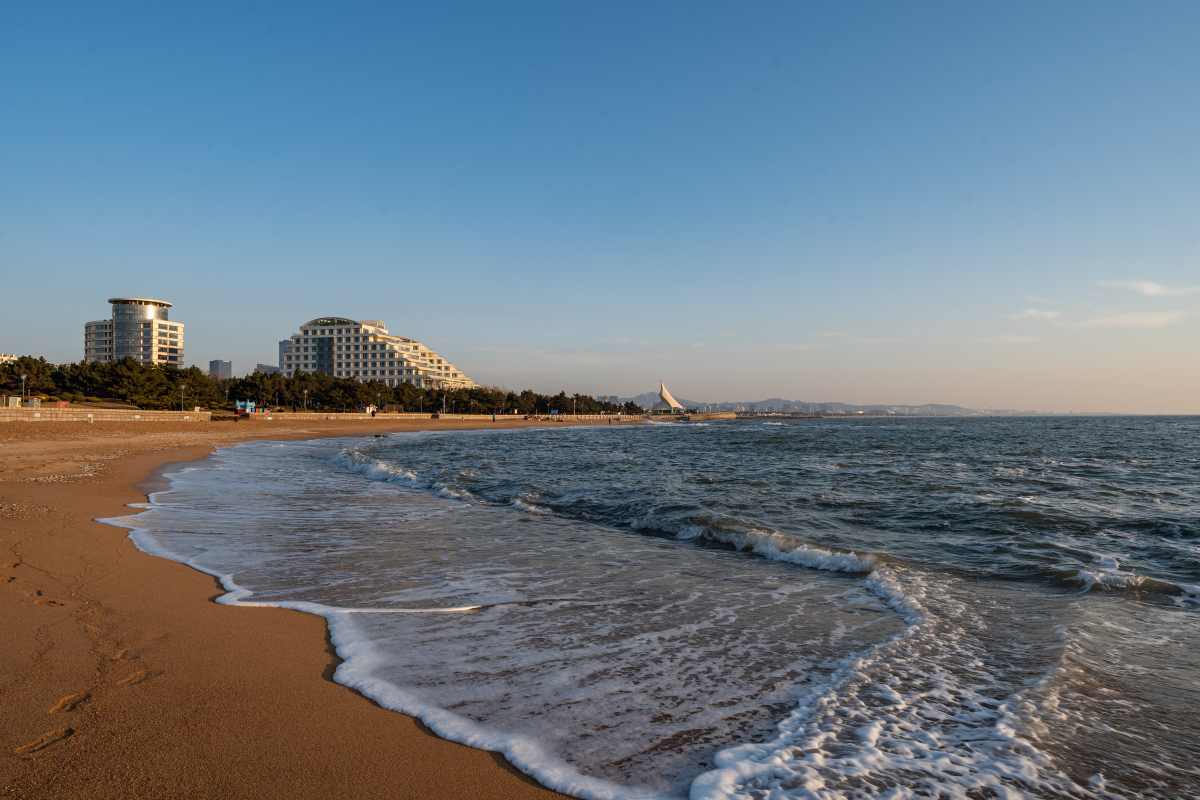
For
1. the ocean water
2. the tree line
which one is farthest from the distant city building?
the ocean water

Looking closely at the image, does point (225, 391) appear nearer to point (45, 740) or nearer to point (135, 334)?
point (135, 334)

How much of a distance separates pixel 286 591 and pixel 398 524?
484 centimetres

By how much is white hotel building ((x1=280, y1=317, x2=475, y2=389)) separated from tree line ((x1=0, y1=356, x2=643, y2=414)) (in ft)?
94.0

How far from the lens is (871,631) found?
5.90 metres

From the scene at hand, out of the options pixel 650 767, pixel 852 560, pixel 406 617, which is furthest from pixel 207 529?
pixel 852 560

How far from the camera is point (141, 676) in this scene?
13.3ft

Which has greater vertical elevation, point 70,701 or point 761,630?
point 70,701

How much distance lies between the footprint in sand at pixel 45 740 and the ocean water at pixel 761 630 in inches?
61.6

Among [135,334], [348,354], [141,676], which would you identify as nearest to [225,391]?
[348,354]

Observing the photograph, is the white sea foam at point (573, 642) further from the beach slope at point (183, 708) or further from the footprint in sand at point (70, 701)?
the footprint in sand at point (70, 701)

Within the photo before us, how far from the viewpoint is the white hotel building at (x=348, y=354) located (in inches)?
6614

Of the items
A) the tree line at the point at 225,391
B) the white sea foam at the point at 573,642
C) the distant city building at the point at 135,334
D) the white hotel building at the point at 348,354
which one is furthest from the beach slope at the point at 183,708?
the distant city building at the point at 135,334

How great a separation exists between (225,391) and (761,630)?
4667 inches

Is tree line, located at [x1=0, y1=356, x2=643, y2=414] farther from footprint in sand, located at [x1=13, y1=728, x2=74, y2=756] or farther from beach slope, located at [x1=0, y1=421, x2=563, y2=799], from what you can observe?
footprint in sand, located at [x1=13, y1=728, x2=74, y2=756]
